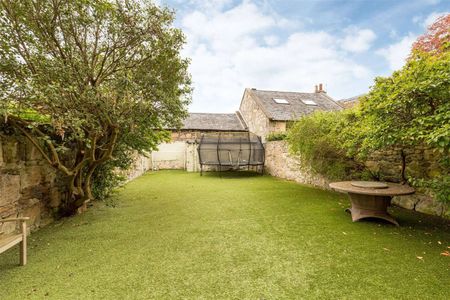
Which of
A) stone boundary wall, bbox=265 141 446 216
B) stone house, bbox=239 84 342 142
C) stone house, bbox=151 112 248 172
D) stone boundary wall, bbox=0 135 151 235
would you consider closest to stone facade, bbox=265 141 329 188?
stone boundary wall, bbox=265 141 446 216

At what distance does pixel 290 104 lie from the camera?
1410 cm

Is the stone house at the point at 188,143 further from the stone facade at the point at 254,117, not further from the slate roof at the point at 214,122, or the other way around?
the stone facade at the point at 254,117

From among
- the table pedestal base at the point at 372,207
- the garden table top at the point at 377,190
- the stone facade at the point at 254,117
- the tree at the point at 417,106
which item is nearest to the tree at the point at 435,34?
the stone facade at the point at 254,117

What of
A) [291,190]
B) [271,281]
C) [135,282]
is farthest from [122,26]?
[291,190]

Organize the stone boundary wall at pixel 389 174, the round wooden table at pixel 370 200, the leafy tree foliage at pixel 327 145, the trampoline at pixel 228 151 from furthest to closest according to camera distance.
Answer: the trampoline at pixel 228 151 < the leafy tree foliage at pixel 327 145 < the stone boundary wall at pixel 389 174 < the round wooden table at pixel 370 200

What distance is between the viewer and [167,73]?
415 cm

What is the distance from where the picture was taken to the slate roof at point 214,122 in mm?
15027

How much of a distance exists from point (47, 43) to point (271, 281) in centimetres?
443

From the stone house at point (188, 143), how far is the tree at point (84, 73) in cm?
848

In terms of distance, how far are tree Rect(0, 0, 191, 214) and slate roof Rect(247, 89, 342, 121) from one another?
9.24m

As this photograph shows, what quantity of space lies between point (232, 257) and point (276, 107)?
12.0 metres

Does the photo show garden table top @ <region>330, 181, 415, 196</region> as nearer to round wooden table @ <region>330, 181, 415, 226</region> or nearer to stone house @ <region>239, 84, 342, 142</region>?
round wooden table @ <region>330, 181, 415, 226</region>

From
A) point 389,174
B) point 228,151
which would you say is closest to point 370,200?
point 389,174

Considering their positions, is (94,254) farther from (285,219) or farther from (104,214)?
(285,219)
